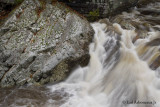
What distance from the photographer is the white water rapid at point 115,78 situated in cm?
529

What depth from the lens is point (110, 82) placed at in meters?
6.10

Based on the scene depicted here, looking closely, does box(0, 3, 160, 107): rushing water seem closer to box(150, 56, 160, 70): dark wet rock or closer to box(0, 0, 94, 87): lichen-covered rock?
box(150, 56, 160, 70): dark wet rock

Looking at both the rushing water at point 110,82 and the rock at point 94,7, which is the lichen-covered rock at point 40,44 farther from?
the rock at point 94,7

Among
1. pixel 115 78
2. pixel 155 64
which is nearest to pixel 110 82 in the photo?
pixel 115 78

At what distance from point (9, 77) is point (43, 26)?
2.71m

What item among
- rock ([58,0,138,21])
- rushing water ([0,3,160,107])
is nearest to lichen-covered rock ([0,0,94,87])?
rushing water ([0,3,160,107])

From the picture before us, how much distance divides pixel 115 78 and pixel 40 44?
11.1ft

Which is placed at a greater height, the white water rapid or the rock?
the rock

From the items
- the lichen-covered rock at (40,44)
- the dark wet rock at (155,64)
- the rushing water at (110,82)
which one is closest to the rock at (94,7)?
the lichen-covered rock at (40,44)

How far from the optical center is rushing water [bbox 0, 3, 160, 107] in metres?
5.34

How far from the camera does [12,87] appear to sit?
6336 millimetres

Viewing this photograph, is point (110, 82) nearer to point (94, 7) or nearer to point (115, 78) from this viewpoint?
point (115, 78)

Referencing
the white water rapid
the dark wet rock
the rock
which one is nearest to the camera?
the white water rapid

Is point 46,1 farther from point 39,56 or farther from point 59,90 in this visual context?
point 59,90
